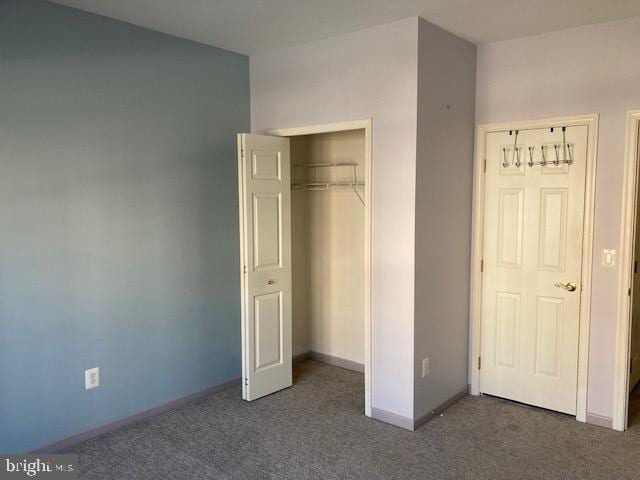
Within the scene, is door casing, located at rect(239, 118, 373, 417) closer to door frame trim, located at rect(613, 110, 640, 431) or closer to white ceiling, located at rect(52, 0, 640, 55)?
white ceiling, located at rect(52, 0, 640, 55)

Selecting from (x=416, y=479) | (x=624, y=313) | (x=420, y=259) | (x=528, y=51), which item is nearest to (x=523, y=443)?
(x=416, y=479)

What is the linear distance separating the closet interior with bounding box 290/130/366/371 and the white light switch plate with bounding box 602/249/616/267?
1.86 m

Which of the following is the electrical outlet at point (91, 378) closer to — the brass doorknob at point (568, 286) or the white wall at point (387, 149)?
the white wall at point (387, 149)

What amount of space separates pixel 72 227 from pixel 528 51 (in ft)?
10.7

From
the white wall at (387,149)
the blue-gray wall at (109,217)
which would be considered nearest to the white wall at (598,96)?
the white wall at (387,149)

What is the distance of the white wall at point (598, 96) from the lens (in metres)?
3.28

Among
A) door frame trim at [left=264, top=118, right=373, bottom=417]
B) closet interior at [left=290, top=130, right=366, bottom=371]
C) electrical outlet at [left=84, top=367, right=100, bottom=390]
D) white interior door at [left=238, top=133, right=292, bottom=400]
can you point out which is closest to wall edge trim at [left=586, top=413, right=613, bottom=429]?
door frame trim at [left=264, top=118, right=373, bottom=417]

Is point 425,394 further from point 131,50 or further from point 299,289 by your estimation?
point 131,50

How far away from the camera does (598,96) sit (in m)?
3.36

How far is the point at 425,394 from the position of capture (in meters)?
3.53

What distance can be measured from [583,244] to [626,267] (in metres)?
0.29

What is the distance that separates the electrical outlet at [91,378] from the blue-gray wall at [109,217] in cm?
3

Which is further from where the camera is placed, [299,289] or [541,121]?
[299,289]

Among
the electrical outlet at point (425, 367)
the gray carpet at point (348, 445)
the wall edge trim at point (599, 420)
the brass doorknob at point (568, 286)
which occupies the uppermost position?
the brass doorknob at point (568, 286)
